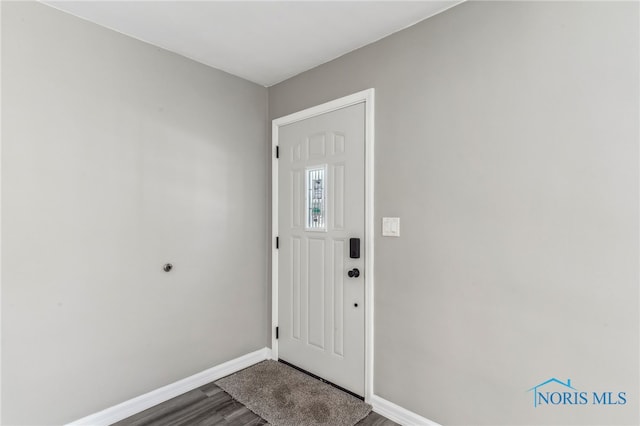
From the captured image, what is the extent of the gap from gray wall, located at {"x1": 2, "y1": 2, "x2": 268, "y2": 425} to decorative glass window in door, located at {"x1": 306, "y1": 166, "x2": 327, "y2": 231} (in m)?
0.59

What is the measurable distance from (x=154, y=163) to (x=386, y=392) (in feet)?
7.27

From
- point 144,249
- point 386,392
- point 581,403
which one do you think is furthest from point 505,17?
point 144,249

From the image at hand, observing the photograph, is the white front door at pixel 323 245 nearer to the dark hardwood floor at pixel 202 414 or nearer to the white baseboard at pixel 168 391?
the white baseboard at pixel 168 391

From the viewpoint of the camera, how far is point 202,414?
2139 millimetres

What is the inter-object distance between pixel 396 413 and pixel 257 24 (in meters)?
2.60

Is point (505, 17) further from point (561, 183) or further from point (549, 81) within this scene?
point (561, 183)

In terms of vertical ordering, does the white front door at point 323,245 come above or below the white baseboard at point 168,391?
above

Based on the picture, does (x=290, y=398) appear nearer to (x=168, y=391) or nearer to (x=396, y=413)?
(x=396, y=413)

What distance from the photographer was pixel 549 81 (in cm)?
154

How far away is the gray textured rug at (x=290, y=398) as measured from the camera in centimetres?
207

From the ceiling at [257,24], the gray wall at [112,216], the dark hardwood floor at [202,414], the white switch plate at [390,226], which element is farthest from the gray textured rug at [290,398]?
the ceiling at [257,24]

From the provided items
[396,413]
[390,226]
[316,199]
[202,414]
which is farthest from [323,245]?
[202,414]

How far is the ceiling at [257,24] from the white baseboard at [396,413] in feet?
7.91

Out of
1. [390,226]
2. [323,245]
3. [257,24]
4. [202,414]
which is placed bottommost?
[202,414]
